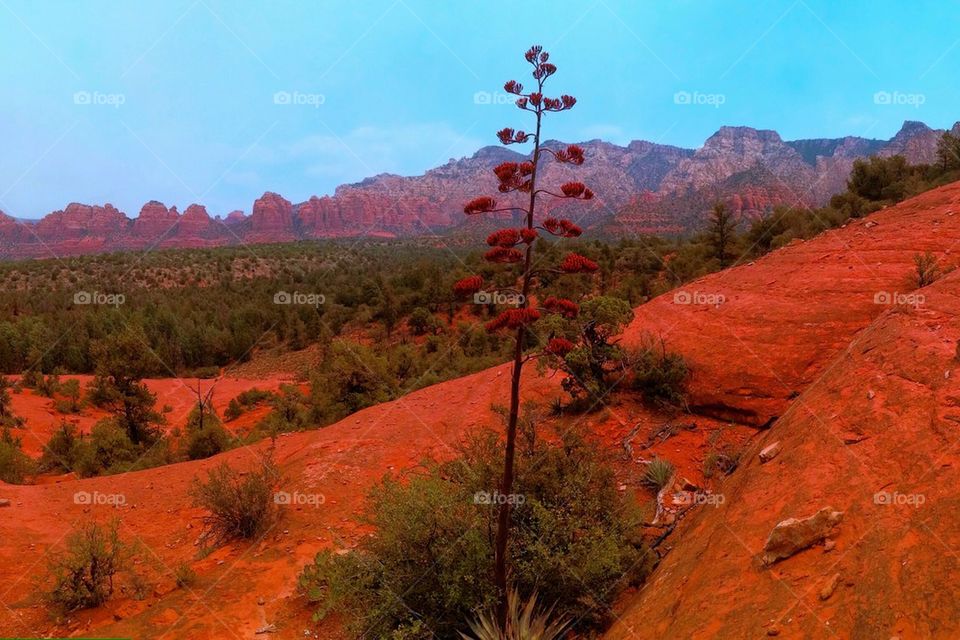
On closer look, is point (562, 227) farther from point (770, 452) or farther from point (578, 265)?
point (770, 452)

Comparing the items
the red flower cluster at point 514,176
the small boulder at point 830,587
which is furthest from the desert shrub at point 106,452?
the small boulder at point 830,587

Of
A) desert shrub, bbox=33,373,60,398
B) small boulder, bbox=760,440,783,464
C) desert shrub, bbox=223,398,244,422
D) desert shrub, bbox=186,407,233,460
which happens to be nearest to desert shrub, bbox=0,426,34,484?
desert shrub, bbox=186,407,233,460

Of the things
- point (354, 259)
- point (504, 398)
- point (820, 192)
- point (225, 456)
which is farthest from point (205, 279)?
point (820, 192)

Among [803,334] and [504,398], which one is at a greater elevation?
[803,334]

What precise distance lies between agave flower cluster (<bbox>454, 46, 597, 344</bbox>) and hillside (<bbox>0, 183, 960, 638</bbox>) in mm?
2309

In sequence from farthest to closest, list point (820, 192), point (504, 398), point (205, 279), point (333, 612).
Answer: point (820, 192) → point (205, 279) → point (504, 398) → point (333, 612)

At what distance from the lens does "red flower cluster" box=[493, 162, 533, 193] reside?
3.93 metres

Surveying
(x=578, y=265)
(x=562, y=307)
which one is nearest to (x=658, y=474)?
(x=562, y=307)

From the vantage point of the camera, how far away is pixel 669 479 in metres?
7.29

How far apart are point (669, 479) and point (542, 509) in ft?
8.69

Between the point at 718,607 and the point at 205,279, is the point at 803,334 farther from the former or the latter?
the point at 205,279

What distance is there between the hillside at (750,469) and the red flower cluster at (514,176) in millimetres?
3361

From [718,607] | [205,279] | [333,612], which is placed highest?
[205,279]

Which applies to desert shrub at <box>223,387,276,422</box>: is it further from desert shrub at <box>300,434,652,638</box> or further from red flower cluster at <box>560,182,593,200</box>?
red flower cluster at <box>560,182,593,200</box>
